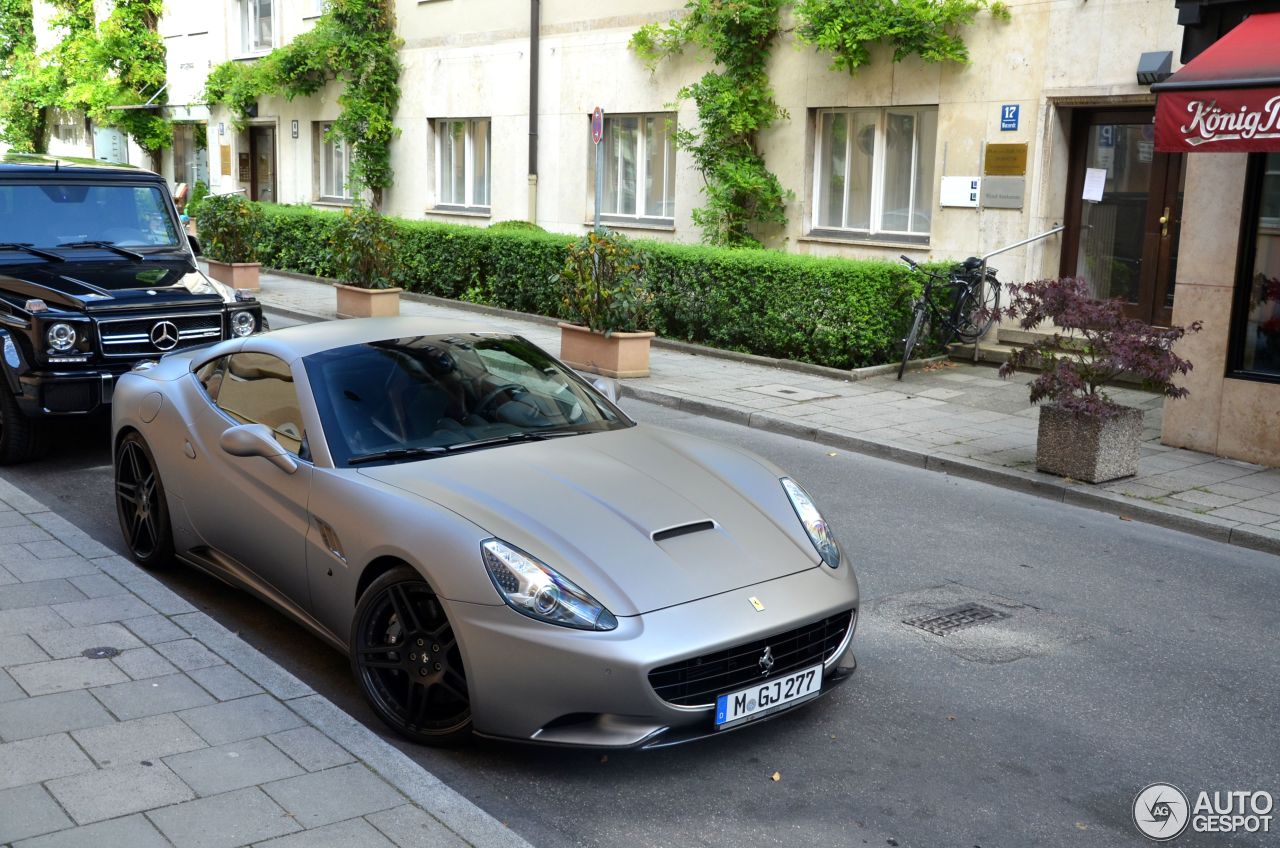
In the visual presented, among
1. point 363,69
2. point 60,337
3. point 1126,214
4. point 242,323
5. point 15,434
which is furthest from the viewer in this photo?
point 363,69

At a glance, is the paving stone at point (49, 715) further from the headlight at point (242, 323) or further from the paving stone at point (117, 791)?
the headlight at point (242, 323)

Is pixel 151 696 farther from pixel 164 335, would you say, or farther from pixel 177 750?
pixel 164 335

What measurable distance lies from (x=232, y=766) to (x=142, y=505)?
2.81 metres

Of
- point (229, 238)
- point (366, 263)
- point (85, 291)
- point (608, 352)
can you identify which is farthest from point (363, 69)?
point (85, 291)

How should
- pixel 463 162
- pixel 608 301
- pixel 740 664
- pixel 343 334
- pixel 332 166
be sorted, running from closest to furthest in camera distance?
1. pixel 740 664
2. pixel 343 334
3. pixel 608 301
4. pixel 463 162
5. pixel 332 166

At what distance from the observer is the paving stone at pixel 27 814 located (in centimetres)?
368

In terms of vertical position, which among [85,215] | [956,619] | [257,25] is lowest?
[956,619]

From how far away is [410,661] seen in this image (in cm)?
462

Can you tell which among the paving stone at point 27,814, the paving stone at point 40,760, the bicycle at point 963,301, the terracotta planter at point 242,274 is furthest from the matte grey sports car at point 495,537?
the terracotta planter at point 242,274

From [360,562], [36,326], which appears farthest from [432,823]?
[36,326]

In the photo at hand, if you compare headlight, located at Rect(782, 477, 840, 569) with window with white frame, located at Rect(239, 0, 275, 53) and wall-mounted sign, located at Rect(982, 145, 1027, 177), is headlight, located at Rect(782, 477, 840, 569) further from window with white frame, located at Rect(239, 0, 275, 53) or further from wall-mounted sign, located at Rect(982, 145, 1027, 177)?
window with white frame, located at Rect(239, 0, 275, 53)

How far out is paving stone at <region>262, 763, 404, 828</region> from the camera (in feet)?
12.7

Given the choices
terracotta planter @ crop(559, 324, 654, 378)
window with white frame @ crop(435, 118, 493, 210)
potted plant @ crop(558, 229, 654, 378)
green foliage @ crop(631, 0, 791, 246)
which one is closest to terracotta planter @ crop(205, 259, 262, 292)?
window with white frame @ crop(435, 118, 493, 210)

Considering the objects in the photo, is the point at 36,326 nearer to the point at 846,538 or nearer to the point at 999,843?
the point at 846,538
